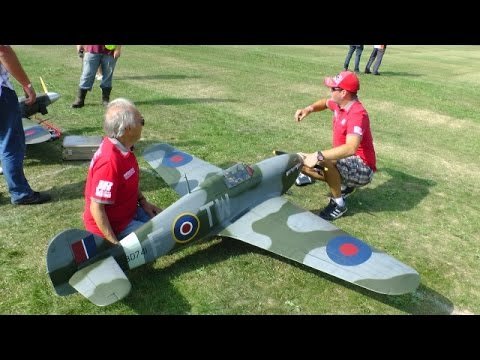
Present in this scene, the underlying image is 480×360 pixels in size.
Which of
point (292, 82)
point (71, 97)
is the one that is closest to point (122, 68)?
point (71, 97)

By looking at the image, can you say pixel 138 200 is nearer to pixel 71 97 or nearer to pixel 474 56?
pixel 71 97

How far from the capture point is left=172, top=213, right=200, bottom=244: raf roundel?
528 cm

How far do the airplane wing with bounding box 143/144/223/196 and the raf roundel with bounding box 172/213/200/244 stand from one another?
1484 mm

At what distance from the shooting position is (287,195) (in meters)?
7.75

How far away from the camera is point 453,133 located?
12227mm

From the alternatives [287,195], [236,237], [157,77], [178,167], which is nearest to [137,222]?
[236,237]

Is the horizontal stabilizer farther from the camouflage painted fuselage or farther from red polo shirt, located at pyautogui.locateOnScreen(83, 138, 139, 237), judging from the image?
red polo shirt, located at pyautogui.locateOnScreen(83, 138, 139, 237)

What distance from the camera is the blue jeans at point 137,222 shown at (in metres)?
5.29

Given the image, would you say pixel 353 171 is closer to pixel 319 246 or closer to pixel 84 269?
pixel 319 246

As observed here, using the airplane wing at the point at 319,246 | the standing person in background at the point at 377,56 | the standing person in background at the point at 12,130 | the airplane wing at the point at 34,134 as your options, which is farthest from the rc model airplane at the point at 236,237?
the standing person in background at the point at 377,56

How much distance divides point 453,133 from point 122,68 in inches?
537

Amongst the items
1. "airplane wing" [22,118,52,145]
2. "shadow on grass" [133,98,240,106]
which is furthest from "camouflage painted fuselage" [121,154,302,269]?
"shadow on grass" [133,98,240,106]

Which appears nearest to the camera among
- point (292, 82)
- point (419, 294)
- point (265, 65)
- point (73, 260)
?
point (73, 260)

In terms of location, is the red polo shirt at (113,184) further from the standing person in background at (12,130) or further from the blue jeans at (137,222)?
the standing person in background at (12,130)
